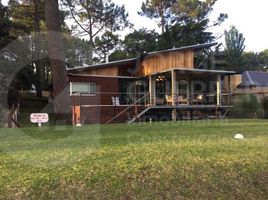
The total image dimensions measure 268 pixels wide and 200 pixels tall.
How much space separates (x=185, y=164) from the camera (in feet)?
24.2

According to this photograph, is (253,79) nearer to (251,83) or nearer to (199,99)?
(251,83)

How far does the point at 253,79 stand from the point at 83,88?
24.5m

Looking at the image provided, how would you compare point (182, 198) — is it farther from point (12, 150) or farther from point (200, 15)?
point (200, 15)

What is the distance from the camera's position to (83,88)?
28.0 meters

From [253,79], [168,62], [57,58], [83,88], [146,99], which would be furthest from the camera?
[253,79]

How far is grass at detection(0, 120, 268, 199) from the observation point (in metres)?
6.32

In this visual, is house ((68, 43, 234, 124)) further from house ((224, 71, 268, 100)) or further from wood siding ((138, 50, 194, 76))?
house ((224, 71, 268, 100))

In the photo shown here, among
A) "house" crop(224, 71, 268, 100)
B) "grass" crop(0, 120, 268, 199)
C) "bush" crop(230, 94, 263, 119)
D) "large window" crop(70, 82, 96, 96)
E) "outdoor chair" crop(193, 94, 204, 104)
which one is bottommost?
"grass" crop(0, 120, 268, 199)

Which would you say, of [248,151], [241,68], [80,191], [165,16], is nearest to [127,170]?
[80,191]

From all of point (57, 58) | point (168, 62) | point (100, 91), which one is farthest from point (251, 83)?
point (57, 58)

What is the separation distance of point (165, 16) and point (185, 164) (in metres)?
43.2

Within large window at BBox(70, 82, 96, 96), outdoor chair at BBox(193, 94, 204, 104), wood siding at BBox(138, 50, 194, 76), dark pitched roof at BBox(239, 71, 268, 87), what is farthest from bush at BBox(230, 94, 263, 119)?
dark pitched roof at BBox(239, 71, 268, 87)

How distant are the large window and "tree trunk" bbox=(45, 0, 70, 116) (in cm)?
752

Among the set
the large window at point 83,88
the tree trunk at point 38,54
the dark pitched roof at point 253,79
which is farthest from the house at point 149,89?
the dark pitched roof at point 253,79
